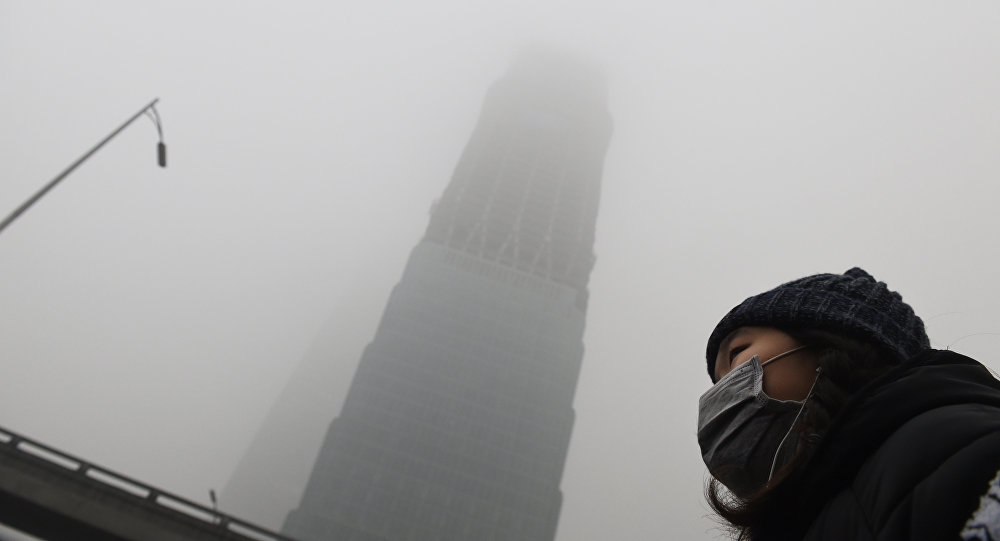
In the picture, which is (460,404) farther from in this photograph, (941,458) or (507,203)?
(941,458)

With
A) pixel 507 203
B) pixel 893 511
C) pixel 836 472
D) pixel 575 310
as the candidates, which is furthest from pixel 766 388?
pixel 507 203

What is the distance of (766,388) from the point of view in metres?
2.55

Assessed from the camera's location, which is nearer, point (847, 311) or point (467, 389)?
point (847, 311)

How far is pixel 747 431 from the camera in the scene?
2561 millimetres

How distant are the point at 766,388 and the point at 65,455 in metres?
29.1

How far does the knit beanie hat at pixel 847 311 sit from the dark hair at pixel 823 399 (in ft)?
0.17

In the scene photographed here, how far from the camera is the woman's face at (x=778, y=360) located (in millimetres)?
2424

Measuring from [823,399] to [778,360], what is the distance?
34cm

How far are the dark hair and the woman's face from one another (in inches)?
3.5

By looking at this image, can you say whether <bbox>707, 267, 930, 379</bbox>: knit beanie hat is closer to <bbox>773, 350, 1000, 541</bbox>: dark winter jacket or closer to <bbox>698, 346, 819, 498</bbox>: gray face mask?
<bbox>698, 346, 819, 498</bbox>: gray face mask

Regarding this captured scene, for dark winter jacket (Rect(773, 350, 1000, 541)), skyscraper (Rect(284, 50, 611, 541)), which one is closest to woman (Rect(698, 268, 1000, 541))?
dark winter jacket (Rect(773, 350, 1000, 541))

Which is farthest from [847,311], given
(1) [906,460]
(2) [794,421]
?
(1) [906,460]

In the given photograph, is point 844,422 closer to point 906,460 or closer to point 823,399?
point 906,460

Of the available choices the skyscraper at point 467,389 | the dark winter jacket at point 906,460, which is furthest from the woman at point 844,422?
the skyscraper at point 467,389
